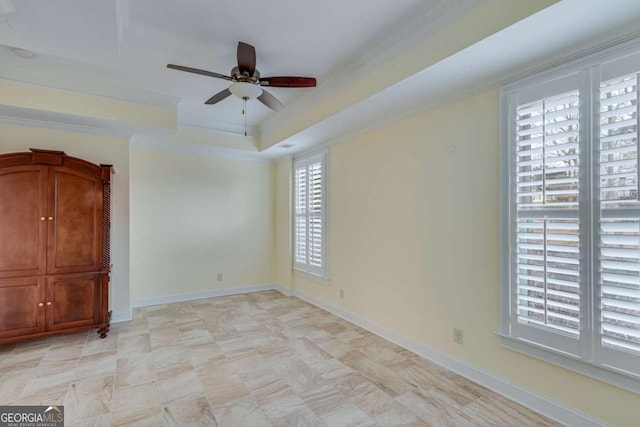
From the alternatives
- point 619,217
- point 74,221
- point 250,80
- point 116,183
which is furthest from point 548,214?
point 116,183

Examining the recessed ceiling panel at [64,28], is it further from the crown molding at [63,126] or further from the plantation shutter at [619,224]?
the plantation shutter at [619,224]

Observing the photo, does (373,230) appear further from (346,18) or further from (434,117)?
(346,18)

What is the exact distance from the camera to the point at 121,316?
13.0ft

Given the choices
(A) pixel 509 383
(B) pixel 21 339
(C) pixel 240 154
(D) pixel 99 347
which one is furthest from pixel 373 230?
(B) pixel 21 339

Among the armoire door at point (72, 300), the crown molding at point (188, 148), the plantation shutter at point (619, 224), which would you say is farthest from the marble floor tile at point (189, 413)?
the crown molding at point (188, 148)

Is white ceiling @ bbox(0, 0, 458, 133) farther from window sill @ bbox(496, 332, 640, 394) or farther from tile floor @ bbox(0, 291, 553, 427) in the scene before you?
tile floor @ bbox(0, 291, 553, 427)

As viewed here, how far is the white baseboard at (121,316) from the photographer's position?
3.90 meters

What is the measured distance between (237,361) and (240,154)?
348 cm

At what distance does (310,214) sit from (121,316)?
2.92m

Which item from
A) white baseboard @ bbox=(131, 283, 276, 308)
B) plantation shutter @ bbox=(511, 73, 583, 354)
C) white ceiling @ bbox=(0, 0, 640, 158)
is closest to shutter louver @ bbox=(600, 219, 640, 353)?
plantation shutter @ bbox=(511, 73, 583, 354)

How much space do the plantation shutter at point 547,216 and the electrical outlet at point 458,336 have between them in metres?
0.50

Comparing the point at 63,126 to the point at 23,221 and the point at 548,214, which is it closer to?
the point at 23,221

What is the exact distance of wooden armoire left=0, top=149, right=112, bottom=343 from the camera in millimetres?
3041

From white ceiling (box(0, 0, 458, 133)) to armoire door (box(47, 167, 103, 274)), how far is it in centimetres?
102
